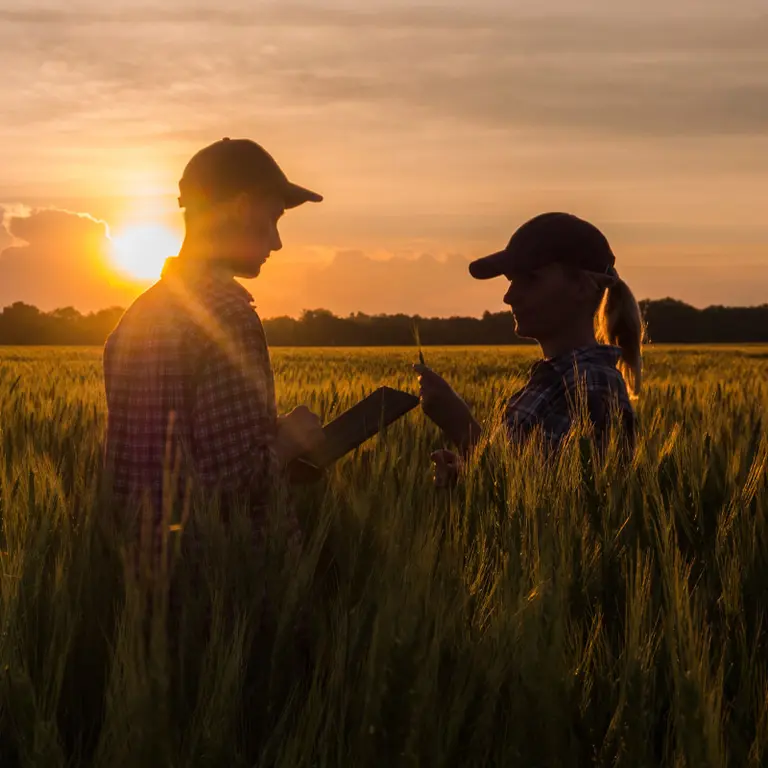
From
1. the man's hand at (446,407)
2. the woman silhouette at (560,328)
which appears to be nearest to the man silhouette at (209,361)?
the man's hand at (446,407)

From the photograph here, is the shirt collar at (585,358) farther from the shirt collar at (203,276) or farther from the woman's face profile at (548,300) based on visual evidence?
the shirt collar at (203,276)

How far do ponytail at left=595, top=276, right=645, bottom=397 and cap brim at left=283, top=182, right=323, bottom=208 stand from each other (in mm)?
1071

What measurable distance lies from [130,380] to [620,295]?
168cm

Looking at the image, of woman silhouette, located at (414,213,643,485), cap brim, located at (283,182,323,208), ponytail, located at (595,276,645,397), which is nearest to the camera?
cap brim, located at (283,182,323,208)

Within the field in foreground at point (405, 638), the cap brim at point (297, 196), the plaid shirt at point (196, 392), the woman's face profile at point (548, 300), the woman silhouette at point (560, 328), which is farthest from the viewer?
the woman's face profile at point (548, 300)

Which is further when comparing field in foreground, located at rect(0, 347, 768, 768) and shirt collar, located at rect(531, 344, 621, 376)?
shirt collar, located at rect(531, 344, 621, 376)

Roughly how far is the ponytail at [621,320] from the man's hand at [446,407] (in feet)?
2.28

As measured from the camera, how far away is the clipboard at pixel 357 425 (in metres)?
2.35

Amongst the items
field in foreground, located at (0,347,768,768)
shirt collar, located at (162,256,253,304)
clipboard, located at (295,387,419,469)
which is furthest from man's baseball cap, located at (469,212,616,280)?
field in foreground, located at (0,347,768,768)

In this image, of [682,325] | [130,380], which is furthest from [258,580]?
[682,325]

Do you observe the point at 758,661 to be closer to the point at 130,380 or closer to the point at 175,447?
the point at 175,447

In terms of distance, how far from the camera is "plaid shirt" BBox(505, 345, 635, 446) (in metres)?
2.59

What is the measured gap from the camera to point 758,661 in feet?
4.82

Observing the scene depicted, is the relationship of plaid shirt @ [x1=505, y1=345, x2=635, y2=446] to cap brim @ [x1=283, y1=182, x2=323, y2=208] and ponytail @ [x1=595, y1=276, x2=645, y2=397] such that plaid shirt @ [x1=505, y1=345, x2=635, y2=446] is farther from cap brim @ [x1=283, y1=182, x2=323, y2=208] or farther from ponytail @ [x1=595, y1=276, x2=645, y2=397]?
cap brim @ [x1=283, y1=182, x2=323, y2=208]
